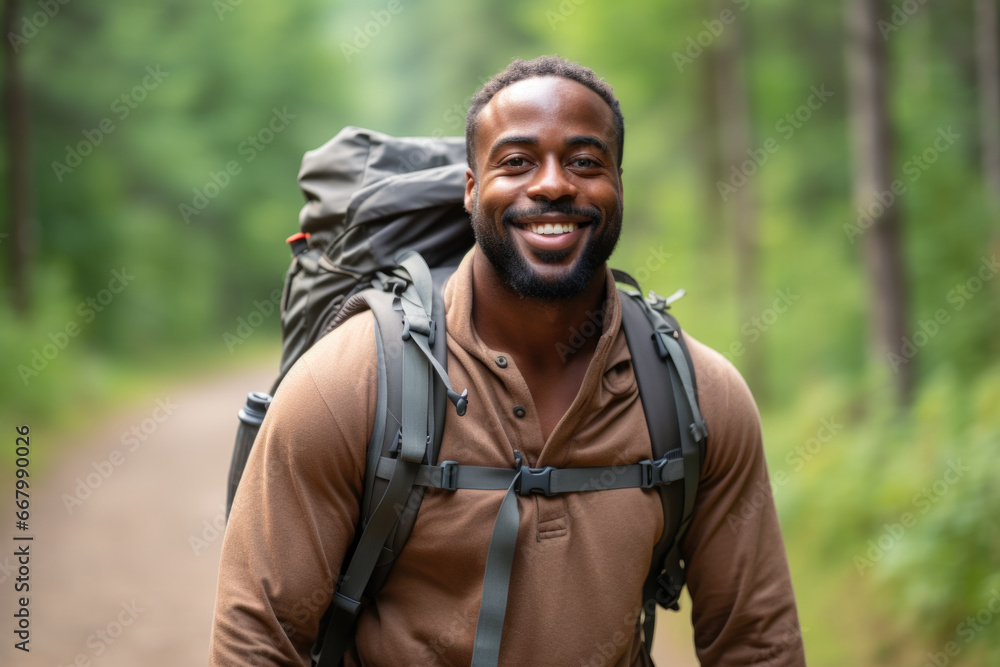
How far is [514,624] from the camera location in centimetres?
225

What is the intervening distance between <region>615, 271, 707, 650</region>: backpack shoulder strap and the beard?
25 centimetres

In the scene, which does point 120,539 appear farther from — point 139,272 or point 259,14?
point 259,14

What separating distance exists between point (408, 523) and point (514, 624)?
37 centimetres

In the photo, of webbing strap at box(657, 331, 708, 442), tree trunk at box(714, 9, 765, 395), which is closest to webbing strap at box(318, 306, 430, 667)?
webbing strap at box(657, 331, 708, 442)

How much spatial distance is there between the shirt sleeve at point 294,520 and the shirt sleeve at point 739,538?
1009 millimetres

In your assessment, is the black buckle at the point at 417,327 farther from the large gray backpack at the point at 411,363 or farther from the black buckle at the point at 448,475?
the black buckle at the point at 448,475

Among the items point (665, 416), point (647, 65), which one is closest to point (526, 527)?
point (665, 416)

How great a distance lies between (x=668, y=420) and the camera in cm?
247

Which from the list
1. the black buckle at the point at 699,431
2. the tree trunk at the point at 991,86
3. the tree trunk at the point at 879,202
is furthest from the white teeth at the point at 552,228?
the tree trunk at the point at 991,86

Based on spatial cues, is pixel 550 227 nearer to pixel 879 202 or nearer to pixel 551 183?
pixel 551 183

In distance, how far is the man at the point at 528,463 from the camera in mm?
2180

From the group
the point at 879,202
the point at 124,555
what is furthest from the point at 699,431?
the point at 124,555

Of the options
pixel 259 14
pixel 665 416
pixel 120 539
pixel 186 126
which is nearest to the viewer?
pixel 665 416

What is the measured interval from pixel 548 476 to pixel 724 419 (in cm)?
58
